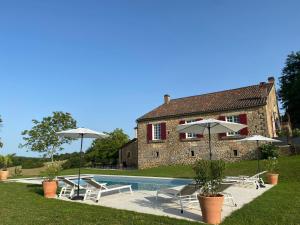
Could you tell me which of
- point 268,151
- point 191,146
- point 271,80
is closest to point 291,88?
point 271,80

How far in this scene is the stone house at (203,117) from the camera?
20578 mm

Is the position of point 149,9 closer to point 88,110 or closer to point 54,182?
point 54,182

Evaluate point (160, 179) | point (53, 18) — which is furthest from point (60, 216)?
point (53, 18)

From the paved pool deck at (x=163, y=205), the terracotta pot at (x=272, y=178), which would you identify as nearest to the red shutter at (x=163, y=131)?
the terracotta pot at (x=272, y=178)

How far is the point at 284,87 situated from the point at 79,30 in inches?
1222

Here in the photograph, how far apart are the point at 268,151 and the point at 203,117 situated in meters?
5.85

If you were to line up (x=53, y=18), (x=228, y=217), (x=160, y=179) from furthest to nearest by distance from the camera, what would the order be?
(x=160, y=179), (x=53, y=18), (x=228, y=217)

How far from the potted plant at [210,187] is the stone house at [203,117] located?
14.8 meters

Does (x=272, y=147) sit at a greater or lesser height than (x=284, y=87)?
lesser

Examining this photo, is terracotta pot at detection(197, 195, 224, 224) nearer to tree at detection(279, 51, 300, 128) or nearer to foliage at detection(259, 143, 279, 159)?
foliage at detection(259, 143, 279, 159)

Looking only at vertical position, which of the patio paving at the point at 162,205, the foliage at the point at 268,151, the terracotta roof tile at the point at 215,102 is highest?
the terracotta roof tile at the point at 215,102

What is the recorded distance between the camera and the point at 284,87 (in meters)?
36.3

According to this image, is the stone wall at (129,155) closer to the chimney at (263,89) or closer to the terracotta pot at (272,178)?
the chimney at (263,89)

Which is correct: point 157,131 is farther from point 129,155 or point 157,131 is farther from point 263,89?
point 263,89
